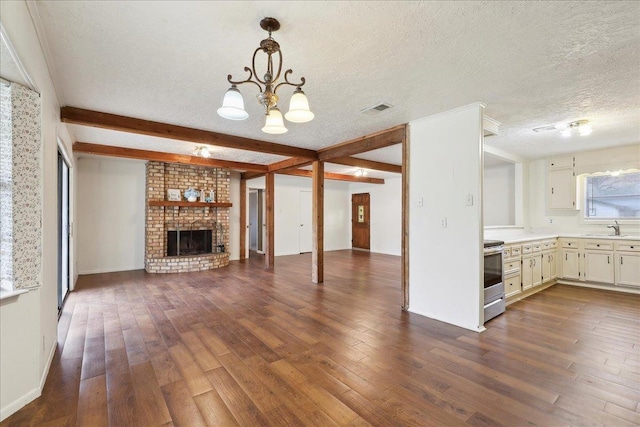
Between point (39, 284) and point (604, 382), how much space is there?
413 centimetres

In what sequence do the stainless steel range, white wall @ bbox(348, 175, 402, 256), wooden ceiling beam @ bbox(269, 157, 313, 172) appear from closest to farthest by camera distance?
1. the stainless steel range
2. wooden ceiling beam @ bbox(269, 157, 313, 172)
3. white wall @ bbox(348, 175, 402, 256)

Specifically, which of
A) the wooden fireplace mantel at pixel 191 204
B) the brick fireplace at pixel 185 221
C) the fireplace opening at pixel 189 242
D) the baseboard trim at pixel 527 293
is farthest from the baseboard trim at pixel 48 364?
the baseboard trim at pixel 527 293

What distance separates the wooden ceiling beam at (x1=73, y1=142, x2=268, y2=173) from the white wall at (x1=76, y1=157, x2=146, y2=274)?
1.41 m

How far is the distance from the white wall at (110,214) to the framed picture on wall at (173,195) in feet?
2.18

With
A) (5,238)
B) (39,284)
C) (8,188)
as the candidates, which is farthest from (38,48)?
(39,284)

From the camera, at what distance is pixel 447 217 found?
3373mm

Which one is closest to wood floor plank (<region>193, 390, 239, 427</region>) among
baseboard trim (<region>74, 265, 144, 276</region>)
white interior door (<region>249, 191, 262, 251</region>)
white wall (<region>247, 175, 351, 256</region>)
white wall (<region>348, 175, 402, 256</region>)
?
baseboard trim (<region>74, 265, 144, 276</region>)

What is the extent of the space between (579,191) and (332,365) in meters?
5.89

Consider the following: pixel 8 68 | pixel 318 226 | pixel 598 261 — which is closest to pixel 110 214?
pixel 318 226

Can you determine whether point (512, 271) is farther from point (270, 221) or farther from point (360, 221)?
point (360, 221)

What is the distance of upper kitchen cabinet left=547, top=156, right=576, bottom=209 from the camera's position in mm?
5387

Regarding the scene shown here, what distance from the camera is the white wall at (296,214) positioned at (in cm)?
895

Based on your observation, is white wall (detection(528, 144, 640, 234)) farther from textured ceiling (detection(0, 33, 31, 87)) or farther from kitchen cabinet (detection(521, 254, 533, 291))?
textured ceiling (detection(0, 33, 31, 87))

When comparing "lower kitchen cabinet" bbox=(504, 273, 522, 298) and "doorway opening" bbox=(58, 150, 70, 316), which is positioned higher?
"doorway opening" bbox=(58, 150, 70, 316)
